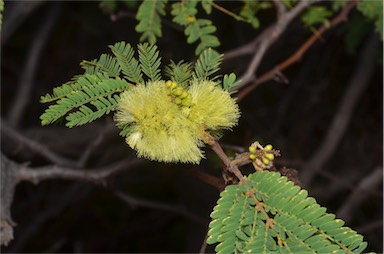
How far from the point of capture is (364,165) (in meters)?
4.03

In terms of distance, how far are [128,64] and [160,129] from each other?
19cm

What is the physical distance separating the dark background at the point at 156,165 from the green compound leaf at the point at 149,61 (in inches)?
80.1

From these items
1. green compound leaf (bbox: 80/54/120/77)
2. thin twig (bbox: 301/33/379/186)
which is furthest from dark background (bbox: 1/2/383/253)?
green compound leaf (bbox: 80/54/120/77)

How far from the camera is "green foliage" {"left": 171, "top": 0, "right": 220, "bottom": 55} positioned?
5.47 feet

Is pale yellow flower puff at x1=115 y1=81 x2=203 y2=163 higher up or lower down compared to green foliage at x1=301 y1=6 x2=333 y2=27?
lower down

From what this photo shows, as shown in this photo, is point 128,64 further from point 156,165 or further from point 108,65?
point 156,165

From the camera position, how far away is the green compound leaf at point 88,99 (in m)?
1.14

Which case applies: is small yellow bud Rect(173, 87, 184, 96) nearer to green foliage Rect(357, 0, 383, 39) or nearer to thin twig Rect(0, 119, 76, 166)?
green foliage Rect(357, 0, 383, 39)

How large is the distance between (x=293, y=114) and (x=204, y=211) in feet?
4.22

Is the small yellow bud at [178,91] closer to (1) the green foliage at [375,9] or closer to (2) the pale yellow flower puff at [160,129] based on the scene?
(2) the pale yellow flower puff at [160,129]

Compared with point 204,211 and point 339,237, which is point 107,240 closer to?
point 204,211

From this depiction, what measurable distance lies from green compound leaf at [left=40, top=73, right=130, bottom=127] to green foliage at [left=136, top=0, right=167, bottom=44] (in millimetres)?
530

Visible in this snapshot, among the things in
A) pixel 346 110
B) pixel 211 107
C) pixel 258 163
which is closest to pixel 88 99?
pixel 211 107

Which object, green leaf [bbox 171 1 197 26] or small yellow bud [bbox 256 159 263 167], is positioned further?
green leaf [bbox 171 1 197 26]
